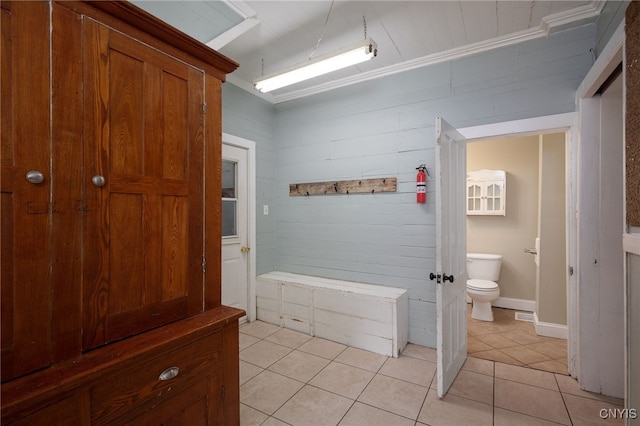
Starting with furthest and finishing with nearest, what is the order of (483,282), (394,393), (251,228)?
(483,282) < (251,228) < (394,393)

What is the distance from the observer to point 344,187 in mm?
3369

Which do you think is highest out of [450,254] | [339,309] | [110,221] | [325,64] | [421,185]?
[325,64]

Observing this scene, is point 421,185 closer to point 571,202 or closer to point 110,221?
point 571,202

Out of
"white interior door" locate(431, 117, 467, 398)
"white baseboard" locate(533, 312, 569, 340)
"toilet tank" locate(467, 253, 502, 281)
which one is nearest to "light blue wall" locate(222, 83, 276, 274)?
"white interior door" locate(431, 117, 467, 398)

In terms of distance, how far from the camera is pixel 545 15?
224 cm

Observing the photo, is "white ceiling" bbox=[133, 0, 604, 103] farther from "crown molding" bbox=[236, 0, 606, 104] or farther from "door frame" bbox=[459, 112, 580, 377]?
"door frame" bbox=[459, 112, 580, 377]

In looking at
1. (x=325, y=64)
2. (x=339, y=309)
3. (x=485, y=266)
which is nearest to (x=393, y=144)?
(x=325, y=64)

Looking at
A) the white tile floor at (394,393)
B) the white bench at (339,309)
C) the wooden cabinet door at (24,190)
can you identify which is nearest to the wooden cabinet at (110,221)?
the wooden cabinet door at (24,190)

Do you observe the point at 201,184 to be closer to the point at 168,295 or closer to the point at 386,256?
the point at 168,295

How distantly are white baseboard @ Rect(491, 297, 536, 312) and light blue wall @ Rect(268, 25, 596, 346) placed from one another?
1875 millimetres

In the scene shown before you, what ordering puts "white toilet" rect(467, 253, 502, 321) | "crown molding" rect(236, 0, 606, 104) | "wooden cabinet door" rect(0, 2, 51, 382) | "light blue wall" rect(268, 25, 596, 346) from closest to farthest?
"wooden cabinet door" rect(0, 2, 51, 382), "crown molding" rect(236, 0, 606, 104), "light blue wall" rect(268, 25, 596, 346), "white toilet" rect(467, 253, 502, 321)

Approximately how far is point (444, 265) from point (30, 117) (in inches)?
92.2

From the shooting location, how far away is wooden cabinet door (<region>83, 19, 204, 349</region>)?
41.4 inches

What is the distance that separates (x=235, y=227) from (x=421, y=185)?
2.18 meters
